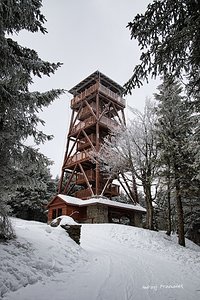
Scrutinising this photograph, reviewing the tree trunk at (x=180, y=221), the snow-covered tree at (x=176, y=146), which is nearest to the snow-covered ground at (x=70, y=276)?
the tree trunk at (x=180, y=221)

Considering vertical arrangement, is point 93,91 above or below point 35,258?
above

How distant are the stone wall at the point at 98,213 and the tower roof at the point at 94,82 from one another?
14.1 m

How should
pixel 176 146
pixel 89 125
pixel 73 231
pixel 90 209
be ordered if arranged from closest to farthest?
pixel 73 231
pixel 176 146
pixel 90 209
pixel 89 125

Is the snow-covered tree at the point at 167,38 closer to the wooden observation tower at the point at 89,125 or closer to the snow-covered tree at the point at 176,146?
the snow-covered tree at the point at 176,146

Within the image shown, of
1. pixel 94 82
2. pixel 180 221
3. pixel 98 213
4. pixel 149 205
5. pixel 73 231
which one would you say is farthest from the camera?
pixel 94 82

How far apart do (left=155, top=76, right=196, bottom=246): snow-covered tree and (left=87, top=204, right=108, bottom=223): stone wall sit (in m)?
6.65

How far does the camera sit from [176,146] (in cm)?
1362

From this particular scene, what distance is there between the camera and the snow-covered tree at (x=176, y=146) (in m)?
13.2

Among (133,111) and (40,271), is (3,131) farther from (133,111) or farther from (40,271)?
(133,111)

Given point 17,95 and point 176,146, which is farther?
point 176,146

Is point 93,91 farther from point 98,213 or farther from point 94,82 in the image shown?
point 98,213

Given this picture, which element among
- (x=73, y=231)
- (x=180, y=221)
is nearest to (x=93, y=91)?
(x=180, y=221)

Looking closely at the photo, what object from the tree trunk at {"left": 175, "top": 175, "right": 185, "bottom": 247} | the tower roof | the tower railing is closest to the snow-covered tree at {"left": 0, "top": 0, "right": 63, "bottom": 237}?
the tree trunk at {"left": 175, "top": 175, "right": 185, "bottom": 247}

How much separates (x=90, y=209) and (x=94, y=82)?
15201mm
